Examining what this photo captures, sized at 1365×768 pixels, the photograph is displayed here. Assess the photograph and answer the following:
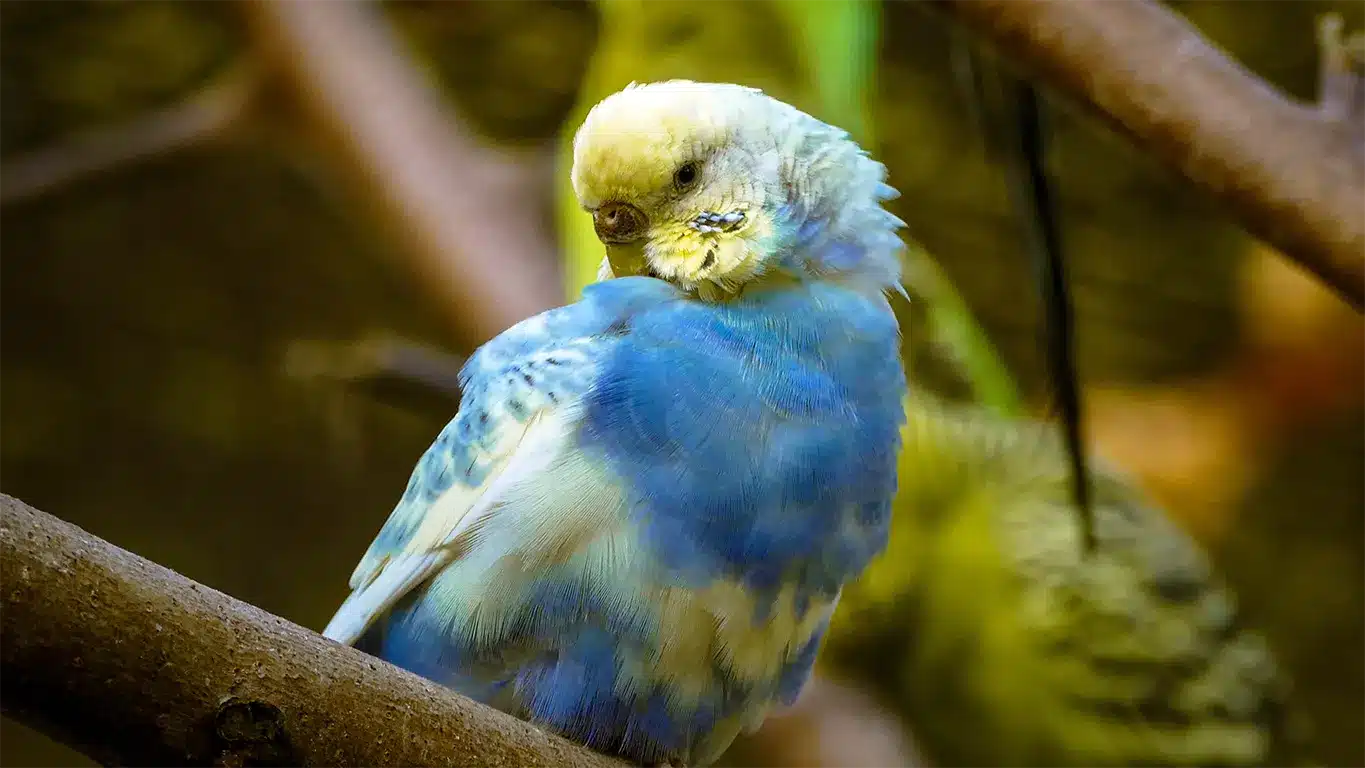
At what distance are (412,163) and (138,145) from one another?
380mm

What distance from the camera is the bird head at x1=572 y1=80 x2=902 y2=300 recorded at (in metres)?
0.84

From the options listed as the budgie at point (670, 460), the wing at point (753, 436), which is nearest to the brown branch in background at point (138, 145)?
the budgie at point (670, 460)

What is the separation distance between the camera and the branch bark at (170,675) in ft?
1.53

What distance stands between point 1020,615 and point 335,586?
129 cm

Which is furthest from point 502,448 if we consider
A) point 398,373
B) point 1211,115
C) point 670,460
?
point 398,373

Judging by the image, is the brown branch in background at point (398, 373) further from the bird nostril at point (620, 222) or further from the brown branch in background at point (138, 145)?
the bird nostril at point (620, 222)

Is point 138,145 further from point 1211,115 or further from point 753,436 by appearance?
point 1211,115

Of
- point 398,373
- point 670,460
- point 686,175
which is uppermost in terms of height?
point 686,175

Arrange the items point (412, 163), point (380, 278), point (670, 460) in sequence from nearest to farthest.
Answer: point (670, 460), point (412, 163), point (380, 278)

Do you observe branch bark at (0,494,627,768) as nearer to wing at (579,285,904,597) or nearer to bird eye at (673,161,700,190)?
wing at (579,285,904,597)

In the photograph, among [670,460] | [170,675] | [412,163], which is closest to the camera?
[170,675]

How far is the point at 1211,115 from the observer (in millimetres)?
856

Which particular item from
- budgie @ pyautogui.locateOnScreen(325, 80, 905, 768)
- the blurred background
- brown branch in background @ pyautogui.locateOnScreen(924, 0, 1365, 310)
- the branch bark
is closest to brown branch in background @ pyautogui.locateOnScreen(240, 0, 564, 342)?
the blurred background

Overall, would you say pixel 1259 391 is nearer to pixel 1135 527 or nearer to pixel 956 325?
pixel 1135 527
